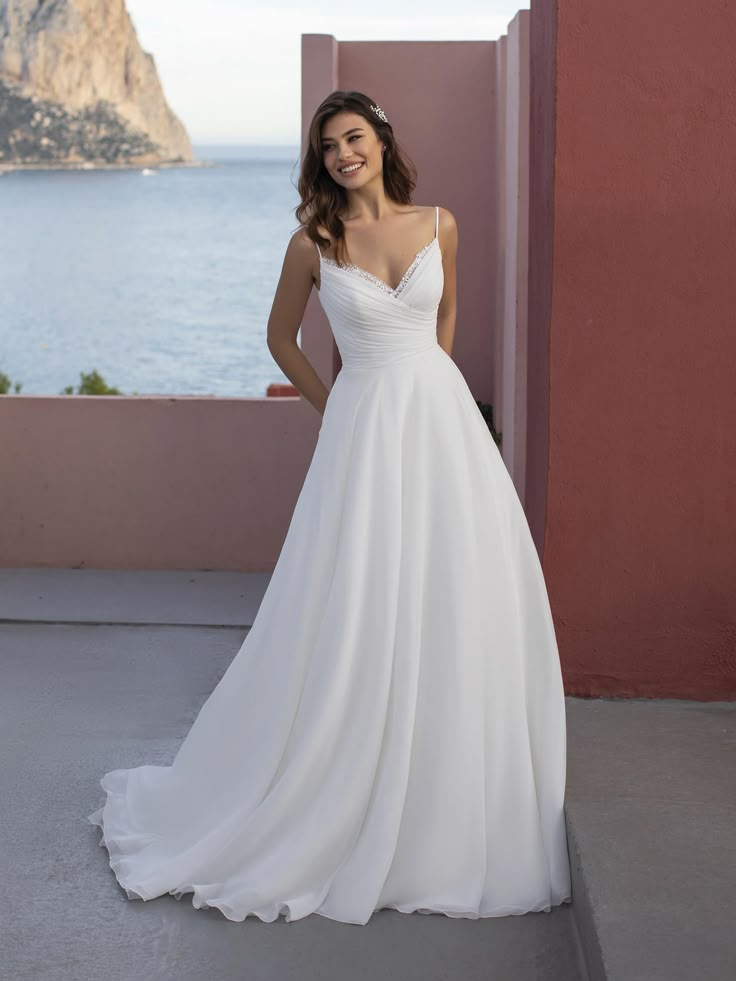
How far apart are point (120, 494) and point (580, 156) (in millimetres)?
3006

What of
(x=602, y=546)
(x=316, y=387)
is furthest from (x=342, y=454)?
(x=602, y=546)

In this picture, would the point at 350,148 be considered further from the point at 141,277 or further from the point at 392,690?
the point at 141,277

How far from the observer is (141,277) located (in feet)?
194

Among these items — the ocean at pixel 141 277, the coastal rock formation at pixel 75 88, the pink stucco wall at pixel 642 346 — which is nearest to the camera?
the pink stucco wall at pixel 642 346

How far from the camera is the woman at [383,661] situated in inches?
100

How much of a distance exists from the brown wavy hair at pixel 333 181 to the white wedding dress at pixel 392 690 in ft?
0.35

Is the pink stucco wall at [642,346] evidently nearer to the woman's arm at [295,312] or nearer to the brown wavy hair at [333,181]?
the brown wavy hair at [333,181]

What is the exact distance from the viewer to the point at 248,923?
2.50 meters

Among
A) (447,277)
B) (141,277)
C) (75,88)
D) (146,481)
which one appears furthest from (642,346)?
(75,88)

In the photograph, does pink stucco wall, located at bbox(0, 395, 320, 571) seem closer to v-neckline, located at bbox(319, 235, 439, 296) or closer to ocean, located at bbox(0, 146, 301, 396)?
v-neckline, located at bbox(319, 235, 439, 296)

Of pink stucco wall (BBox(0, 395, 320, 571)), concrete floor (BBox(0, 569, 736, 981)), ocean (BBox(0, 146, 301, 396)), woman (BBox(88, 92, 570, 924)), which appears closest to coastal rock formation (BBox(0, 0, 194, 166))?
ocean (BBox(0, 146, 301, 396))

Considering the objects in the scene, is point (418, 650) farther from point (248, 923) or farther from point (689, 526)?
point (689, 526)

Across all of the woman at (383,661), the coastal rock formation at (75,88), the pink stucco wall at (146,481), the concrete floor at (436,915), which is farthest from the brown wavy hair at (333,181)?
the coastal rock formation at (75,88)

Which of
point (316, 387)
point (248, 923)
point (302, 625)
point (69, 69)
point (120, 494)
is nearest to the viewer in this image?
point (248, 923)
